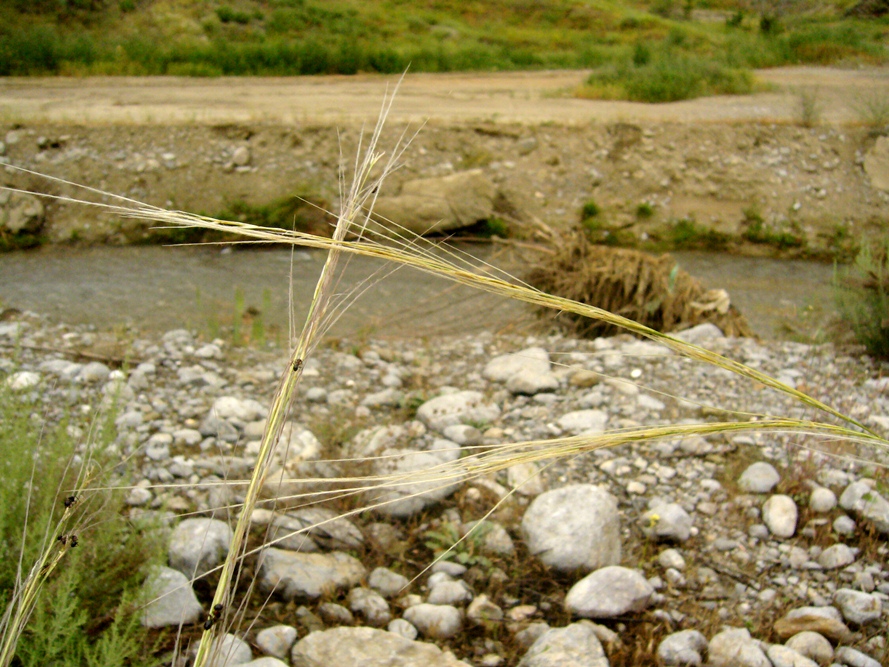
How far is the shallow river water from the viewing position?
655 centimetres

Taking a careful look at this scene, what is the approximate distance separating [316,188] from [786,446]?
6911mm

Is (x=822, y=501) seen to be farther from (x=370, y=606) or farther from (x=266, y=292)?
(x=266, y=292)

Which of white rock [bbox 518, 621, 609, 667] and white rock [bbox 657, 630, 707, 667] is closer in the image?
white rock [bbox 518, 621, 609, 667]

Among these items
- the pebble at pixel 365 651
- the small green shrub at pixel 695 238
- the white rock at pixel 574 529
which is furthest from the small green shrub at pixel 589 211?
the pebble at pixel 365 651

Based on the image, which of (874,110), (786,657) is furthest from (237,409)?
(874,110)

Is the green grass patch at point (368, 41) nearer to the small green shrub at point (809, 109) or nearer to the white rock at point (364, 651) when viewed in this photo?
the small green shrub at point (809, 109)

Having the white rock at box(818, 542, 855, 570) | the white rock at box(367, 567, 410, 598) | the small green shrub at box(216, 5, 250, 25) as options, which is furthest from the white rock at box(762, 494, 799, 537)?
the small green shrub at box(216, 5, 250, 25)

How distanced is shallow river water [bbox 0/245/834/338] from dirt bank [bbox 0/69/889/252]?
72cm

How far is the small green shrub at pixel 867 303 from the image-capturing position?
4.86 metres

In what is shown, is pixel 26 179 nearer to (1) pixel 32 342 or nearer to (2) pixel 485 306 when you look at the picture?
(1) pixel 32 342

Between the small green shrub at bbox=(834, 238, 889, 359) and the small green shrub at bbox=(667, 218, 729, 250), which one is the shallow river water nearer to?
the small green shrub at bbox=(667, 218, 729, 250)

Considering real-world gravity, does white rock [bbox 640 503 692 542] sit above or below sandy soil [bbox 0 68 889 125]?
below

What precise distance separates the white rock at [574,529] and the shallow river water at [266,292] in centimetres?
286

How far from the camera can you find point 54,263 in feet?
26.0
